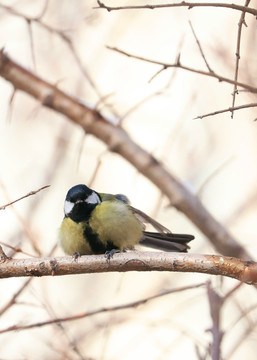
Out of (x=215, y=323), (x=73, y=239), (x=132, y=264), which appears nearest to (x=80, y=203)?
(x=73, y=239)

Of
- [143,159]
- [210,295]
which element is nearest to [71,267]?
[210,295]

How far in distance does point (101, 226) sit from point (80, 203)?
0.65 feet

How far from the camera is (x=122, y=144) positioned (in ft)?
12.0

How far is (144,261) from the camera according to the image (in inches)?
94.0

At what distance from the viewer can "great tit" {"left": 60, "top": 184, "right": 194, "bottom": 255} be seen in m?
3.38

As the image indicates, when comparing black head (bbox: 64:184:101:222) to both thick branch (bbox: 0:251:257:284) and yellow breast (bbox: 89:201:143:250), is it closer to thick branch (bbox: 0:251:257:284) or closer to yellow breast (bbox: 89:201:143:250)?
yellow breast (bbox: 89:201:143:250)

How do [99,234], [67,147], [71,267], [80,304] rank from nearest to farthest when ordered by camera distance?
[71,267] → [99,234] → [67,147] → [80,304]

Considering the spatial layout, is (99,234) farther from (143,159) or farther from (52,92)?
(52,92)

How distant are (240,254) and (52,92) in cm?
155

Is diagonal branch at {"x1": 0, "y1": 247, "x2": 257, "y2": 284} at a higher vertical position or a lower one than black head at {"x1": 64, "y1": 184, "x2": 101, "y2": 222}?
lower

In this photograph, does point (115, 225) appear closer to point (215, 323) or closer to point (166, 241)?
point (166, 241)

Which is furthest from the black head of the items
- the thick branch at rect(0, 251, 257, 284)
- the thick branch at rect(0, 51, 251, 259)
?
the thick branch at rect(0, 251, 257, 284)

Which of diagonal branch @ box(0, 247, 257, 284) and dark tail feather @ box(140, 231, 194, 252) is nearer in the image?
diagonal branch @ box(0, 247, 257, 284)

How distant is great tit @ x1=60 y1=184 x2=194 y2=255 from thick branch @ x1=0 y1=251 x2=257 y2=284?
85cm
